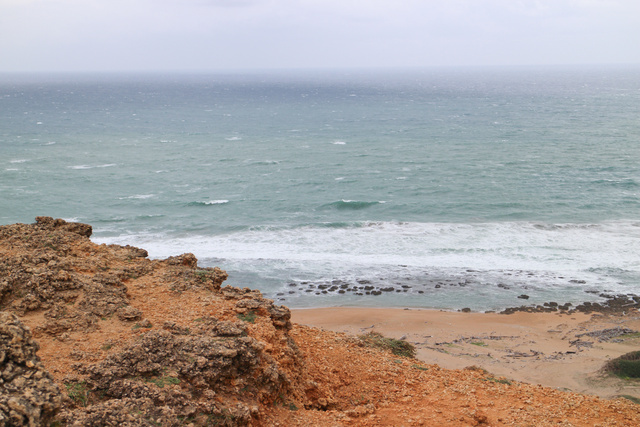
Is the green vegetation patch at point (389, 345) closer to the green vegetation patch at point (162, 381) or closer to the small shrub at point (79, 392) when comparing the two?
the green vegetation patch at point (162, 381)

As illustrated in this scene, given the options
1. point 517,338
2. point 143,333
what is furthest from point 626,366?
point 143,333

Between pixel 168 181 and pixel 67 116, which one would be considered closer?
pixel 168 181

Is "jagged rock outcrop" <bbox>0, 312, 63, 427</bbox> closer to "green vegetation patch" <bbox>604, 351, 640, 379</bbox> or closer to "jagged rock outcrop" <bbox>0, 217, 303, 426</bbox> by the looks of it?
"jagged rock outcrop" <bbox>0, 217, 303, 426</bbox>

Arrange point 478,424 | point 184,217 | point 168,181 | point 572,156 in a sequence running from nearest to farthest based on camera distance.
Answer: point 478,424 < point 184,217 < point 168,181 < point 572,156

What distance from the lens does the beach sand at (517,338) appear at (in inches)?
943

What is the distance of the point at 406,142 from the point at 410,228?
4132 cm

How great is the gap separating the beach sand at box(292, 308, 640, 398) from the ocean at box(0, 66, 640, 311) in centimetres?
262

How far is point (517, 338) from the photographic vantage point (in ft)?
97.0

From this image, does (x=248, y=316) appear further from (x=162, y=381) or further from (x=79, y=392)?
(x=79, y=392)

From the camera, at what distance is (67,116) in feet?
402

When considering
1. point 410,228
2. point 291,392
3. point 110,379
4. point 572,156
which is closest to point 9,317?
point 110,379

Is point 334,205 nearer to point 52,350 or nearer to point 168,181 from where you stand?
point 168,181

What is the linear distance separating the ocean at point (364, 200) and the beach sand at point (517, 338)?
262 centimetres

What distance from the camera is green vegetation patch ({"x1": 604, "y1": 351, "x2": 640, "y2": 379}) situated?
2272cm
